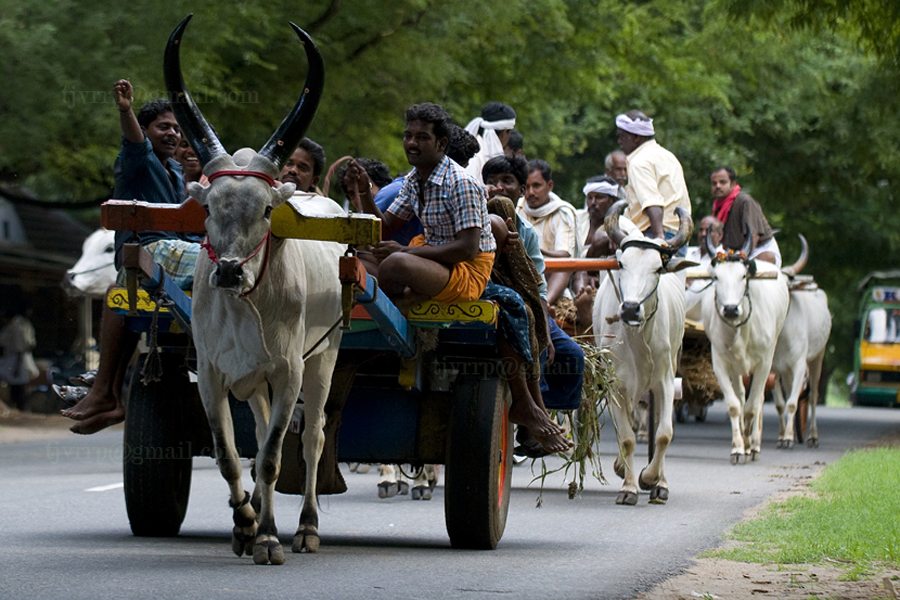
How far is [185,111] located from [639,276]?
589 centimetres

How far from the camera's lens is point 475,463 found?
26.7 feet

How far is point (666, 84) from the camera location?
26766mm

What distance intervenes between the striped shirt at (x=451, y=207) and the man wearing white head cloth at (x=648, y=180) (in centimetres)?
519

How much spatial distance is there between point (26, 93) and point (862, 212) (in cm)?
1958

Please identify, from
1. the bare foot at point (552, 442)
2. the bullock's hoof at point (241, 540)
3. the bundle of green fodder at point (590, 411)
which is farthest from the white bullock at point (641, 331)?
the bullock's hoof at point (241, 540)

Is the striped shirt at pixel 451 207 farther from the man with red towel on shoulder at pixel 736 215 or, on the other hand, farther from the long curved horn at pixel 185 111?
the man with red towel on shoulder at pixel 736 215

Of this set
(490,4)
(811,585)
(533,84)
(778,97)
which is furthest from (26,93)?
(778,97)

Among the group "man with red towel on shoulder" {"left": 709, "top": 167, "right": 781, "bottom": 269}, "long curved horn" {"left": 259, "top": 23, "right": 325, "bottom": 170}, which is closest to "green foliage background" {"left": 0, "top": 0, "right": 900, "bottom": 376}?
"man with red towel on shoulder" {"left": 709, "top": 167, "right": 781, "bottom": 269}

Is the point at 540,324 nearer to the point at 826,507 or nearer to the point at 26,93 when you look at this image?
the point at 826,507

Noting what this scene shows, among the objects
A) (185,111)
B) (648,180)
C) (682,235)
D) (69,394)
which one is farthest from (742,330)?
(185,111)

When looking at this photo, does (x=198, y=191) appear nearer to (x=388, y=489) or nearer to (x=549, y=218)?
(x=388, y=489)

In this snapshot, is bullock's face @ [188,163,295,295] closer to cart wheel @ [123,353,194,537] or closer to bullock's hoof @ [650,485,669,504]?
cart wheel @ [123,353,194,537]

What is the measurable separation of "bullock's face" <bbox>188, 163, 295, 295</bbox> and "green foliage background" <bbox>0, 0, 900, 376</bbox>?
9.90 metres

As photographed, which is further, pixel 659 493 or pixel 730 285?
pixel 730 285
